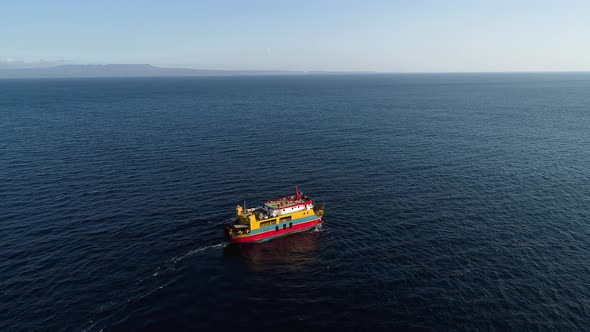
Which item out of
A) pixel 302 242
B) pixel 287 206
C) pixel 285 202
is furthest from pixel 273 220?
pixel 302 242

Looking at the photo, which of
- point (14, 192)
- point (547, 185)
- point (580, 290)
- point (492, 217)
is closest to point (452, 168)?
point (547, 185)

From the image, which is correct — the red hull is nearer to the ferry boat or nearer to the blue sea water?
the ferry boat

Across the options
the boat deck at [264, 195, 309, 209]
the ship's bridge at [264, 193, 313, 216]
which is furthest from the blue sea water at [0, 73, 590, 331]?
the boat deck at [264, 195, 309, 209]

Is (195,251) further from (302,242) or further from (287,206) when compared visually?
(302,242)

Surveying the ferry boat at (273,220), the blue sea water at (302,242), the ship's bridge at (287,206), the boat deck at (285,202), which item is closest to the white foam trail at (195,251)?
the blue sea water at (302,242)

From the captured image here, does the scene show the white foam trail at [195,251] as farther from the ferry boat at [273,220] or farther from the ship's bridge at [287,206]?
the ship's bridge at [287,206]

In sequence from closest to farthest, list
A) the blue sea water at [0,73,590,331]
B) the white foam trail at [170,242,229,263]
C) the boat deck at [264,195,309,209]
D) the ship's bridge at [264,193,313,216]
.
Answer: the blue sea water at [0,73,590,331] → the white foam trail at [170,242,229,263] → the ship's bridge at [264,193,313,216] → the boat deck at [264,195,309,209]

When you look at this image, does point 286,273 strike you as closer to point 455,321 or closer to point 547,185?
point 455,321
